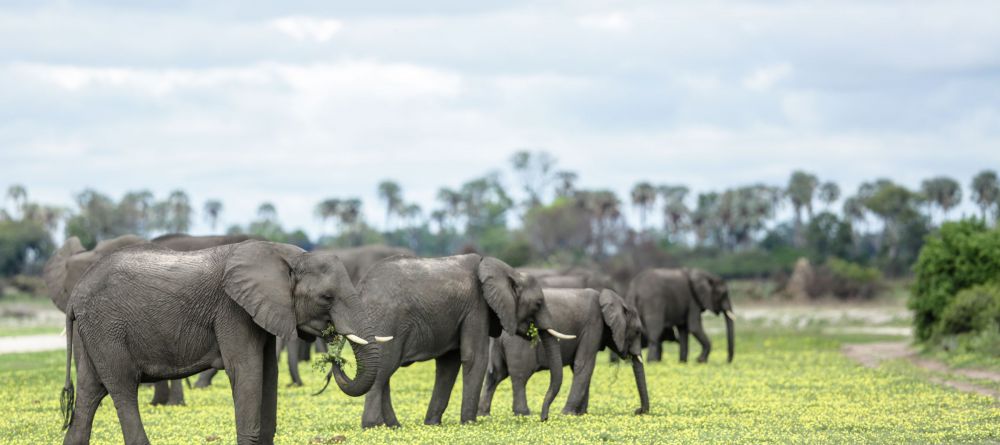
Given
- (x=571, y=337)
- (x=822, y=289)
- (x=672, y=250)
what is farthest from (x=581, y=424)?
(x=672, y=250)

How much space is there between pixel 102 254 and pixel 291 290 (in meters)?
9.45

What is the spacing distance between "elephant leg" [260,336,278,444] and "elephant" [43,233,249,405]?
8.02 m

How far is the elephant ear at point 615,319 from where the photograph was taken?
1986 cm

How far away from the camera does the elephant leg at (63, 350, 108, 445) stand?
45.6 ft

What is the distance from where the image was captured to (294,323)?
1323 cm

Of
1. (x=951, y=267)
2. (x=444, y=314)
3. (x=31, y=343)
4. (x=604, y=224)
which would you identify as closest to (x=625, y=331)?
(x=444, y=314)

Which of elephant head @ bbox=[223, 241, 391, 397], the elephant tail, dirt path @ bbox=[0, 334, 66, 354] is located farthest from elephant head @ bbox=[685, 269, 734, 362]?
the elephant tail

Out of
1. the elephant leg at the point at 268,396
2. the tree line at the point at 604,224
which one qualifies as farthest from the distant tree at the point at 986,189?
the elephant leg at the point at 268,396

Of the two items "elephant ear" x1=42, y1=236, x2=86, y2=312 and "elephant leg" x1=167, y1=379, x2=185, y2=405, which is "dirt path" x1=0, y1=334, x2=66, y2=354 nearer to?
"elephant ear" x1=42, y1=236, x2=86, y2=312

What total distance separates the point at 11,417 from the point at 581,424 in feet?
26.5

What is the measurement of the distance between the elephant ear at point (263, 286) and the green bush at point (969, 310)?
27.0m

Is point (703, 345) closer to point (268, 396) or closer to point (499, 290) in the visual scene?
point (499, 290)

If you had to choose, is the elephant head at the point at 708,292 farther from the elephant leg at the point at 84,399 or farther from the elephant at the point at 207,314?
the elephant leg at the point at 84,399

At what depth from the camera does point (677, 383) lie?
26.3 metres
